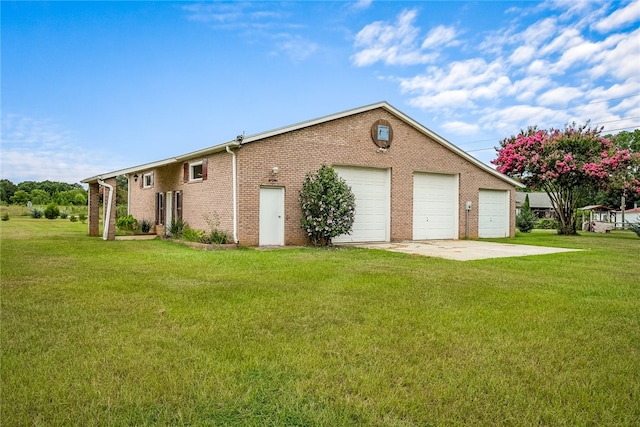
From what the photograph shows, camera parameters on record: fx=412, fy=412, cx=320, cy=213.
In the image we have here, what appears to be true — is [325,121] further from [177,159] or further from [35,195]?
[35,195]

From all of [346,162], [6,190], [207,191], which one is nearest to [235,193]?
[207,191]

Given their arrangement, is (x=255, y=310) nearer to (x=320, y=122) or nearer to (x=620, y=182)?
(x=320, y=122)

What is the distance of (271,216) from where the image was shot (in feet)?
43.7

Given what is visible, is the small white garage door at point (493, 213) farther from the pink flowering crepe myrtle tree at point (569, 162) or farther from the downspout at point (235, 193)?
the downspout at point (235, 193)

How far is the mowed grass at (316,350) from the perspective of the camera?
2613 millimetres

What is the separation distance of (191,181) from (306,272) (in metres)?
9.58

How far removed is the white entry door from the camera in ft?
43.1

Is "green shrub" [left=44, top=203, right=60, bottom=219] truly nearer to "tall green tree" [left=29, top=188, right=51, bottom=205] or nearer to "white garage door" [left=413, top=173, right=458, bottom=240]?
"tall green tree" [left=29, top=188, right=51, bottom=205]

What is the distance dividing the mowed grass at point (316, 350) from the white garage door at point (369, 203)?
303 inches

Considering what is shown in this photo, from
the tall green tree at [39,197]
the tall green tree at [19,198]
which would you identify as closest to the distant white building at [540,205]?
the tall green tree at [39,197]

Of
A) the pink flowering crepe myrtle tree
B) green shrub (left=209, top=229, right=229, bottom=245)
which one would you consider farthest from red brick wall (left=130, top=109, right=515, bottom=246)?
the pink flowering crepe myrtle tree

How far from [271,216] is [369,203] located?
3.94 metres

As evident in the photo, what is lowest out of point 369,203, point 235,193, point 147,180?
point 369,203

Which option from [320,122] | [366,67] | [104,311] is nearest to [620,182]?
[366,67]
